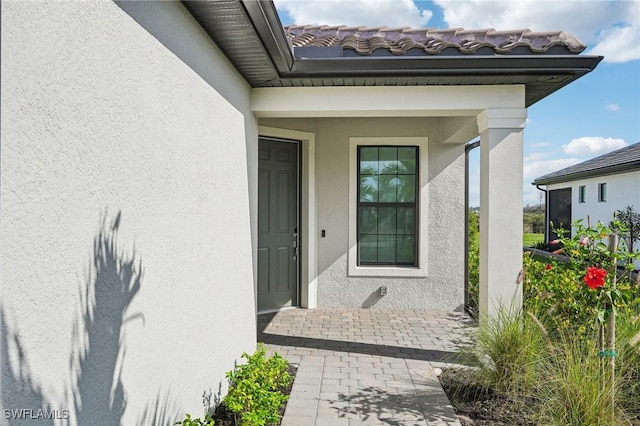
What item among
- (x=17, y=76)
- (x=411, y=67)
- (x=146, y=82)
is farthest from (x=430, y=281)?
(x=17, y=76)

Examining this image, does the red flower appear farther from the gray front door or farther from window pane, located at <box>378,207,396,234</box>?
the gray front door

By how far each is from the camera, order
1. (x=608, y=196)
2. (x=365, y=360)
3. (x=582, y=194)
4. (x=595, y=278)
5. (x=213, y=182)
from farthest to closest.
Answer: (x=582, y=194), (x=608, y=196), (x=365, y=360), (x=213, y=182), (x=595, y=278)

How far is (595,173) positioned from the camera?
18031mm

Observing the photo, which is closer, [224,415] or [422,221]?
[224,415]

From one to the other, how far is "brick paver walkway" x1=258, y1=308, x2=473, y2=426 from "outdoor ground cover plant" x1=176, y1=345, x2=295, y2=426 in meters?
0.20

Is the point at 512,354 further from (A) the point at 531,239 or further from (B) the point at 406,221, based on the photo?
(A) the point at 531,239

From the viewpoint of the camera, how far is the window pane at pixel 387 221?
788 centimetres

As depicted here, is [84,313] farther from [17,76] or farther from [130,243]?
[17,76]

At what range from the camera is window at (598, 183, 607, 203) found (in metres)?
18.0

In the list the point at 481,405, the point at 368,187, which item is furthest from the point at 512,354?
the point at 368,187

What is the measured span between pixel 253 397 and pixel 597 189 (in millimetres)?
19882

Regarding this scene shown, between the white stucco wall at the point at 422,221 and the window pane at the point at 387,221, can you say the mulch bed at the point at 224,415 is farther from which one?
the window pane at the point at 387,221

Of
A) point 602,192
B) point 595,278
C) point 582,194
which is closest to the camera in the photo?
point 595,278

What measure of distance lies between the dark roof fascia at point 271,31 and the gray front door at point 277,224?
296 cm
